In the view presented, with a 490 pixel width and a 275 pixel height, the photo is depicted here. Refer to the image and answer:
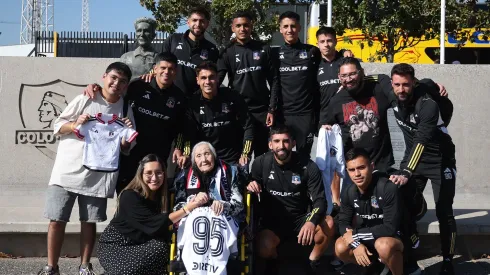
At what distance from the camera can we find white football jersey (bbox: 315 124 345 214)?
6.60m

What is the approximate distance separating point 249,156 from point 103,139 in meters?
1.39

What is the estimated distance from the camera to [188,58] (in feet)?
22.4

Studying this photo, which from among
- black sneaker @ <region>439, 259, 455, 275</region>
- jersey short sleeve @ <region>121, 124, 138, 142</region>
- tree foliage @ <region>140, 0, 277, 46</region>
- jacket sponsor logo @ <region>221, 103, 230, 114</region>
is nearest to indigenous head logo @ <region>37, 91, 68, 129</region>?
jersey short sleeve @ <region>121, 124, 138, 142</region>

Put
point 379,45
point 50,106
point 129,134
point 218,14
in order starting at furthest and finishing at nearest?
point 218,14 < point 379,45 < point 50,106 < point 129,134

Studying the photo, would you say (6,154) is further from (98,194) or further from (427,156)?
(427,156)

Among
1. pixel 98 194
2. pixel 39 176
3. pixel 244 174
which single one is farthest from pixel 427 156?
pixel 39 176

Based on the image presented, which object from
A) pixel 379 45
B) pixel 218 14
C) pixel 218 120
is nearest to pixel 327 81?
pixel 218 120

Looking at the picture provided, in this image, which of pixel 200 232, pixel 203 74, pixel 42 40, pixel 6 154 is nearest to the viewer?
pixel 200 232

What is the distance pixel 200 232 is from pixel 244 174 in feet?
2.58

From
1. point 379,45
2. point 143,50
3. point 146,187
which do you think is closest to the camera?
point 146,187

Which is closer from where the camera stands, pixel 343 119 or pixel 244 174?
pixel 244 174

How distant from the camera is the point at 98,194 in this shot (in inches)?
231

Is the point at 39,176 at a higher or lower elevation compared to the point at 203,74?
lower

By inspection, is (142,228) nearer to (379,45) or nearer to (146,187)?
(146,187)
